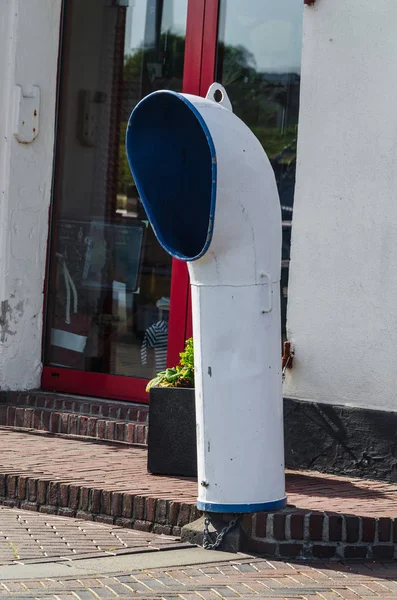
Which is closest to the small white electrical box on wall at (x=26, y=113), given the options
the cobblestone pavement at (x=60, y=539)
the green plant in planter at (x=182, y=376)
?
the green plant in planter at (x=182, y=376)

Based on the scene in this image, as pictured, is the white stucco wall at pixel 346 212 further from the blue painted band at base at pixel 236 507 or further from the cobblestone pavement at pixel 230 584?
the cobblestone pavement at pixel 230 584

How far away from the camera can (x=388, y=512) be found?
A: 5422mm

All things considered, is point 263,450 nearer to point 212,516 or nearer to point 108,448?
point 212,516

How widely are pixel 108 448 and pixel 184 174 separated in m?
2.29

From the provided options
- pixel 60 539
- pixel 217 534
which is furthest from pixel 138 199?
pixel 217 534

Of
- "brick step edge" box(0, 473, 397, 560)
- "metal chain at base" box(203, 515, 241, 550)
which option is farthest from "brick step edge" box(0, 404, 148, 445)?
"metal chain at base" box(203, 515, 241, 550)

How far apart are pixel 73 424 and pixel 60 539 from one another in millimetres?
2304

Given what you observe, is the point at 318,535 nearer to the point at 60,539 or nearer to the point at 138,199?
the point at 60,539

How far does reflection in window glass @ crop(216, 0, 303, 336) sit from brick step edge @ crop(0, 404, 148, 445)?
56.1 inches

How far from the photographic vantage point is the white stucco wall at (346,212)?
630 cm

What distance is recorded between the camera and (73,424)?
301 inches

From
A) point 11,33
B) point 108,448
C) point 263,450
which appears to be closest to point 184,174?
point 263,450

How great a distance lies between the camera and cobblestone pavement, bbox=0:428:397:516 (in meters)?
5.61

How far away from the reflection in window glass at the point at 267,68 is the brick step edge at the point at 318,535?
2546 mm
